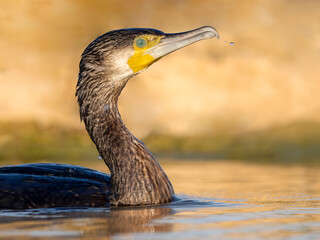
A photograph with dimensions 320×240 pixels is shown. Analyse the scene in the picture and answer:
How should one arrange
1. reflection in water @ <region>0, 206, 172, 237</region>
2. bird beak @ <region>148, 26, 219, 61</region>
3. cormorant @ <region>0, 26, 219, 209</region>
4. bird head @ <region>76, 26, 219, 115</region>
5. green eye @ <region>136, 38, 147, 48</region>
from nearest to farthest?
reflection in water @ <region>0, 206, 172, 237</region>, cormorant @ <region>0, 26, 219, 209</region>, bird beak @ <region>148, 26, 219, 61</region>, bird head @ <region>76, 26, 219, 115</region>, green eye @ <region>136, 38, 147, 48</region>

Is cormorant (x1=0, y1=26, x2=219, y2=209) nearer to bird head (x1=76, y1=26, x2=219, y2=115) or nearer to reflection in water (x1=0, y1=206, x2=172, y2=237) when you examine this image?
bird head (x1=76, y1=26, x2=219, y2=115)

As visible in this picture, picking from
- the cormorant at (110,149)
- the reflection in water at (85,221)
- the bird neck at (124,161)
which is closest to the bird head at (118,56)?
the cormorant at (110,149)

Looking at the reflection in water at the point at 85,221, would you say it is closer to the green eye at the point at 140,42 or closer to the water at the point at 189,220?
the water at the point at 189,220

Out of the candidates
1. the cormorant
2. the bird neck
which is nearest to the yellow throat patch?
the cormorant

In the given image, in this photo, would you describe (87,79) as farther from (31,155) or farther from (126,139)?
(31,155)

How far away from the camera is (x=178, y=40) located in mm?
6855

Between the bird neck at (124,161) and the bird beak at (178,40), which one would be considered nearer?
the bird neck at (124,161)

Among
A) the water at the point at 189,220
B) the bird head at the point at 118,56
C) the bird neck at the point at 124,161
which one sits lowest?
the water at the point at 189,220

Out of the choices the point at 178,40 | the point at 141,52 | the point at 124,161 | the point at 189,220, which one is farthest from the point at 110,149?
the point at 189,220

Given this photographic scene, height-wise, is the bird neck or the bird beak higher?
the bird beak

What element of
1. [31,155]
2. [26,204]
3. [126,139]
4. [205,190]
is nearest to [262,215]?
[126,139]

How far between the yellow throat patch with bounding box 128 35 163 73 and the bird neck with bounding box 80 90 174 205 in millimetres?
349

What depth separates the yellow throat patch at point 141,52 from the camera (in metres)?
6.88

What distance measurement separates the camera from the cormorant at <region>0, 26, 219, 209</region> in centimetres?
647
